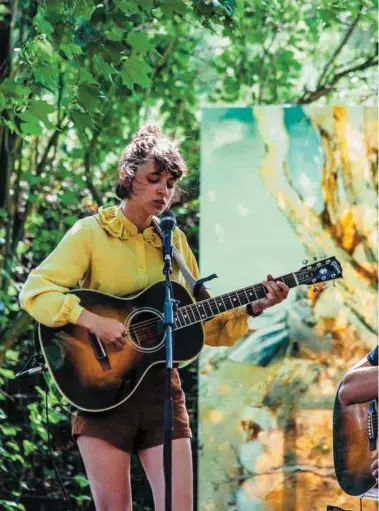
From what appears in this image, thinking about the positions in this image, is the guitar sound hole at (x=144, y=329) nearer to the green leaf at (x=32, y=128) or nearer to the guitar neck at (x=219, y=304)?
the guitar neck at (x=219, y=304)

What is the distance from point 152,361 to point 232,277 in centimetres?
93

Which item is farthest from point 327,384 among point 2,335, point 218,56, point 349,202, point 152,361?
point 218,56

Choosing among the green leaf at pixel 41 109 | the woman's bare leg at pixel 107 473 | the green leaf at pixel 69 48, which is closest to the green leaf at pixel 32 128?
the green leaf at pixel 41 109

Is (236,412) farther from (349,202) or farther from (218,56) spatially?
(218,56)

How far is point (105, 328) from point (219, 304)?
0.43 metres

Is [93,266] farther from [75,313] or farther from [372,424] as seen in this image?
[372,424]

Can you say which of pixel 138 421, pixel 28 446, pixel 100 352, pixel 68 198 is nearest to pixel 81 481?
pixel 28 446

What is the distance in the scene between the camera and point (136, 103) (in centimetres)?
612

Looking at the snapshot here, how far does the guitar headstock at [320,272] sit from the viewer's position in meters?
3.61

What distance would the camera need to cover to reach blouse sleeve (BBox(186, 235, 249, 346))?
11.9ft

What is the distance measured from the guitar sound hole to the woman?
5cm

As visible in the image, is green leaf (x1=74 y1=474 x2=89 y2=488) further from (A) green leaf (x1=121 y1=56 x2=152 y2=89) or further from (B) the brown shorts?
(A) green leaf (x1=121 y1=56 x2=152 y2=89)

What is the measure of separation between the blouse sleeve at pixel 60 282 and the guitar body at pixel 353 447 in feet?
3.90

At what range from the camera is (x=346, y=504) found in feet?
13.5
